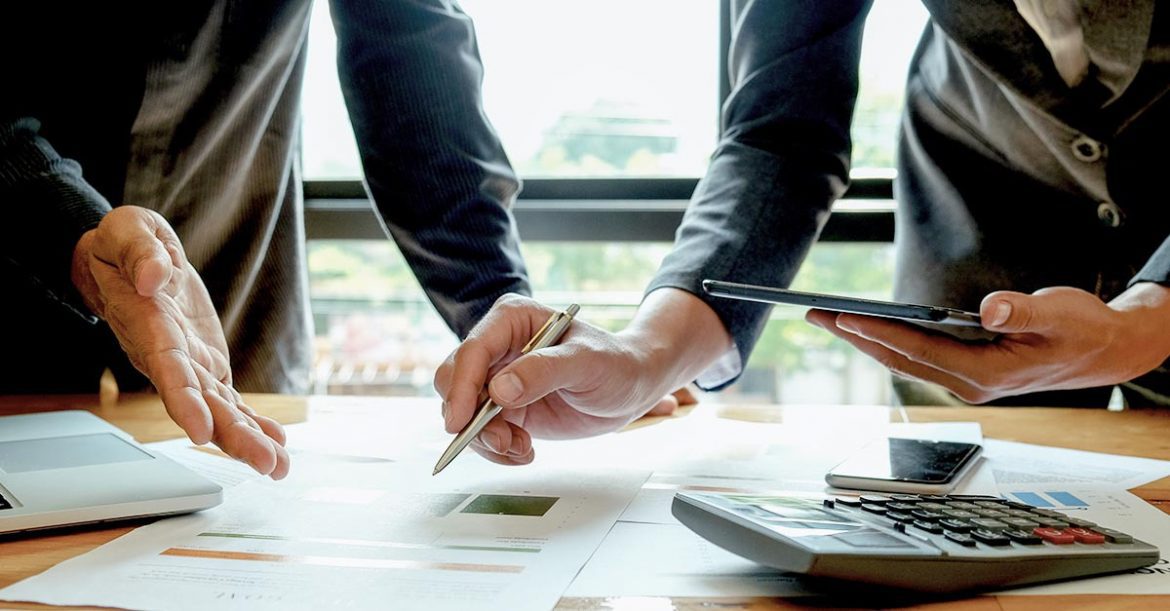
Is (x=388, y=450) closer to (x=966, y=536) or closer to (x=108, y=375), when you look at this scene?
(x=966, y=536)

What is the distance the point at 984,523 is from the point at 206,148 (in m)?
1.12

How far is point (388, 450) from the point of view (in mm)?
911

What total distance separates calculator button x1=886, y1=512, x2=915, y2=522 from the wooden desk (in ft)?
0.20

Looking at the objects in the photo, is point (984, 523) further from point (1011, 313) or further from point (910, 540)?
point (1011, 313)

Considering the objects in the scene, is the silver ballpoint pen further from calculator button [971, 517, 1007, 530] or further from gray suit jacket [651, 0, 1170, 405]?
calculator button [971, 517, 1007, 530]

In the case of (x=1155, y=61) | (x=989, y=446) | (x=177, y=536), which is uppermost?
(x=1155, y=61)

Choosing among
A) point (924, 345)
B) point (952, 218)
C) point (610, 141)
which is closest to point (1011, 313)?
point (924, 345)

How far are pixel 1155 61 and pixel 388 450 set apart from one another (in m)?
0.97

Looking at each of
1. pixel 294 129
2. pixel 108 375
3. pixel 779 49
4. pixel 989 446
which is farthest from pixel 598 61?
pixel 989 446

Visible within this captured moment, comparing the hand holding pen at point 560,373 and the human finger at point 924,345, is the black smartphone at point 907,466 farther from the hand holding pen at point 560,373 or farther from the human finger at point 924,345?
the hand holding pen at point 560,373

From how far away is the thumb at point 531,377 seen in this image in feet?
2.30

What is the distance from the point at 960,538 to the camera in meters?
0.54

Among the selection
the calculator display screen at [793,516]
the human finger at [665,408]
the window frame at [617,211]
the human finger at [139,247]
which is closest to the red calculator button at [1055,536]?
the calculator display screen at [793,516]

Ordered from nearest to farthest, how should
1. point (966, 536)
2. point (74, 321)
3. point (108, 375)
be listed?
1. point (966, 536)
2. point (74, 321)
3. point (108, 375)
